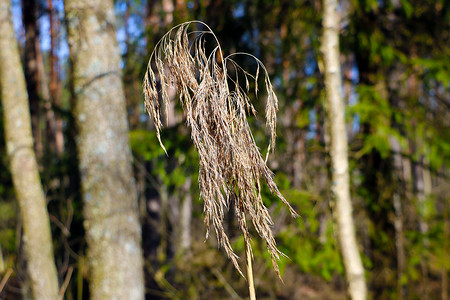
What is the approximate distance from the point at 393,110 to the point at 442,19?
1354mm

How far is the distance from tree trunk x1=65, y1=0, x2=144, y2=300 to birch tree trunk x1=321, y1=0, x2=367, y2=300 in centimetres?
184

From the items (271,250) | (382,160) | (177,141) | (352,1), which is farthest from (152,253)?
(271,250)

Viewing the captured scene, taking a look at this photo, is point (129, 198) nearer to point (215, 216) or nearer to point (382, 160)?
point (215, 216)

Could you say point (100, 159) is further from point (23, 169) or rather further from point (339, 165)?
point (339, 165)

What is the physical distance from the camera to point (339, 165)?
107 inches

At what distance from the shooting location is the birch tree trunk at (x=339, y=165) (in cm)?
269

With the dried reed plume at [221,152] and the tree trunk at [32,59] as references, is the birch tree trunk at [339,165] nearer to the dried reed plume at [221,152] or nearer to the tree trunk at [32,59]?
the dried reed plume at [221,152]

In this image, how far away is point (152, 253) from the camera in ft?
27.6

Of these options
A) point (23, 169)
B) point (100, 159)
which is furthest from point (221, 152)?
point (23, 169)

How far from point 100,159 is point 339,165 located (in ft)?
6.54

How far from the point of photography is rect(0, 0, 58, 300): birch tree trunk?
3.83m

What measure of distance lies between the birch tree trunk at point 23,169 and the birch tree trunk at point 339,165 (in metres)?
2.84

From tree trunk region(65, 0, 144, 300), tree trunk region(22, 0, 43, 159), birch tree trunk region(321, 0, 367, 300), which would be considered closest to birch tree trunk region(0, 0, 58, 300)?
tree trunk region(65, 0, 144, 300)

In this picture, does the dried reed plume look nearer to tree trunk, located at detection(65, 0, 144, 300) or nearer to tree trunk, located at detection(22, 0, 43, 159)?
tree trunk, located at detection(65, 0, 144, 300)
